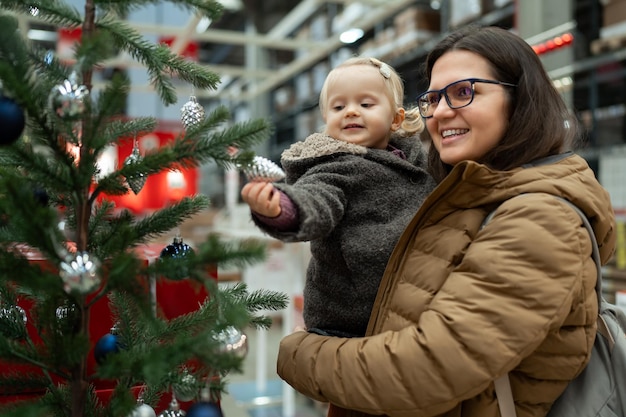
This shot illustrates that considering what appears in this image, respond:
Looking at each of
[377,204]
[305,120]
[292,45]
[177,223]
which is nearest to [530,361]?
[377,204]

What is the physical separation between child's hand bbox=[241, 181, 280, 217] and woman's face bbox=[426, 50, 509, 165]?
1.34ft

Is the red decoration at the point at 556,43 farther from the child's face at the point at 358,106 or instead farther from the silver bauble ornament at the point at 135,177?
the silver bauble ornament at the point at 135,177

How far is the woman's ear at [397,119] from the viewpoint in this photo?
4.46 ft

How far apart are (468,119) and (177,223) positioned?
1.95ft

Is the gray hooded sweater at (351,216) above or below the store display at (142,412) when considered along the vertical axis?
above

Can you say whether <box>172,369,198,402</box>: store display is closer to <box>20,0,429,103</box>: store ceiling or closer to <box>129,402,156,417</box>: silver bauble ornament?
<box>129,402,156,417</box>: silver bauble ornament

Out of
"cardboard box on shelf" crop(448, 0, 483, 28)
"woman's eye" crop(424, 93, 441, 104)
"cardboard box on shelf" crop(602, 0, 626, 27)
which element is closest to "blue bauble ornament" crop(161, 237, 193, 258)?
"woman's eye" crop(424, 93, 441, 104)

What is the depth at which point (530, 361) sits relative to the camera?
3.29 ft

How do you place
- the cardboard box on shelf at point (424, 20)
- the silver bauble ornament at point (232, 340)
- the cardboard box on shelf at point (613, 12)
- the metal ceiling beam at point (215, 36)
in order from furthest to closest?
1. the cardboard box on shelf at point (424, 20)
2. the metal ceiling beam at point (215, 36)
3. the cardboard box on shelf at point (613, 12)
4. the silver bauble ornament at point (232, 340)

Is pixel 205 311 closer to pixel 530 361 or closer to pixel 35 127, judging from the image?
pixel 35 127

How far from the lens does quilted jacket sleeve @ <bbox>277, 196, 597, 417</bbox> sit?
2.98 feet

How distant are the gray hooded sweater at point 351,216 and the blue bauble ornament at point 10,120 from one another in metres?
0.50

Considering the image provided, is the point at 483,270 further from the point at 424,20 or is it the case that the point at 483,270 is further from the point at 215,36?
the point at 424,20

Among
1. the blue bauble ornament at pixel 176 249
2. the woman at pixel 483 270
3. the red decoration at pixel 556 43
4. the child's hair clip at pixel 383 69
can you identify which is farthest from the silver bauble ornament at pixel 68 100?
the red decoration at pixel 556 43
